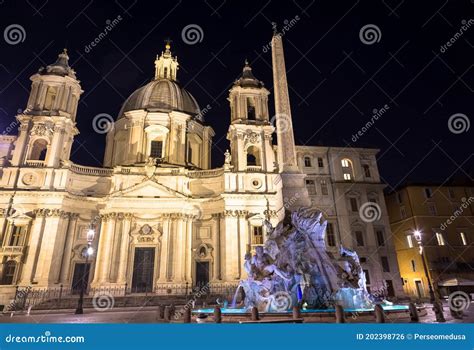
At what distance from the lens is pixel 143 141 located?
35969 millimetres

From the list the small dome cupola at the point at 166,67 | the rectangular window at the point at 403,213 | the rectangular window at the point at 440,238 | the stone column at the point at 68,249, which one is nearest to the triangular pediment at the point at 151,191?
the stone column at the point at 68,249

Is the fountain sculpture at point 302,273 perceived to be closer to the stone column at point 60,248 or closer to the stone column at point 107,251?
the stone column at point 107,251

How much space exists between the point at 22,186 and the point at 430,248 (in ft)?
134

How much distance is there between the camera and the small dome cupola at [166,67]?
45500mm

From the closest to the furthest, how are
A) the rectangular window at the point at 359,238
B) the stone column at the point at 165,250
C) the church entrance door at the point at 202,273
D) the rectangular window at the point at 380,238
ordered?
1. the stone column at the point at 165,250
2. the church entrance door at the point at 202,273
3. the rectangular window at the point at 359,238
4. the rectangular window at the point at 380,238

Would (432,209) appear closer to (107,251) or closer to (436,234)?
(436,234)

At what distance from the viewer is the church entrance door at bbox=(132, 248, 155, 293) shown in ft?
92.7

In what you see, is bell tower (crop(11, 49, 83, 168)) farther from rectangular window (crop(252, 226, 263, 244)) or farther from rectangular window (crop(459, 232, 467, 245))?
rectangular window (crop(459, 232, 467, 245))

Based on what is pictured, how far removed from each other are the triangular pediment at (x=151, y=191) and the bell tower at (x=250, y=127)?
717 centimetres

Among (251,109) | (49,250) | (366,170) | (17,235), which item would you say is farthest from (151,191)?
(366,170)

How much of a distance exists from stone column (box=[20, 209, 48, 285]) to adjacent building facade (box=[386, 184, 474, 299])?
36.0 m

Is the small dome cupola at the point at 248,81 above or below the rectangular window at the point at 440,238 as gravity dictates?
above

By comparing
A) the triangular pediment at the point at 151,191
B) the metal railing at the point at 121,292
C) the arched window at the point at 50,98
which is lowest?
the metal railing at the point at 121,292

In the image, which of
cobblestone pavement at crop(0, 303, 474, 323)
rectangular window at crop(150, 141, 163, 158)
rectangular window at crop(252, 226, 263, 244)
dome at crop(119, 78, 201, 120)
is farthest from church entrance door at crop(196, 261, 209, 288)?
dome at crop(119, 78, 201, 120)
